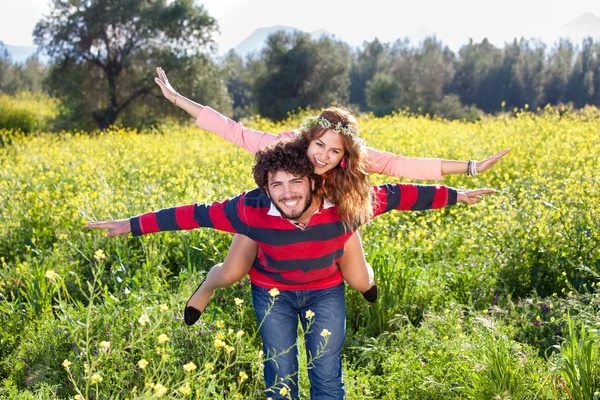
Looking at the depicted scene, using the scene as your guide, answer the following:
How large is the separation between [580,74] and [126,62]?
36.4 meters

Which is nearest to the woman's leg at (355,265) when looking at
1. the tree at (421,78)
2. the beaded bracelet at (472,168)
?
the beaded bracelet at (472,168)

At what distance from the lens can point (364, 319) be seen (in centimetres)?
346

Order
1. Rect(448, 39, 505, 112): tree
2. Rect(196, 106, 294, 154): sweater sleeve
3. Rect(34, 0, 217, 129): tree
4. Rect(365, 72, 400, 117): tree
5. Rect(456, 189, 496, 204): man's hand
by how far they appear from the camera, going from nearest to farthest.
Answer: Rect(456, 189, 496, 204): man's hand, Rect(196, 106, 294, 154): sweater sleeve, Rect(34, 0, 217, 129): tree, Rect(365, 72, 400, 117): tree, Rect(448, 39, 505, 112): tree

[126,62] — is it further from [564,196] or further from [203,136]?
[564,196]

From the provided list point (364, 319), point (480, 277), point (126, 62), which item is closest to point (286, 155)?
point (364, 319)

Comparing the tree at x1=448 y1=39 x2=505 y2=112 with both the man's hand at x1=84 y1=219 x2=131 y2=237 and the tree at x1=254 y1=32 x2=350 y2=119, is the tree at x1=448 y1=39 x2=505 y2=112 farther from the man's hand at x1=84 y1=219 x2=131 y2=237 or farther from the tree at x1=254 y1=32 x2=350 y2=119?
the man's hand at x1=84 y1=219 x2=131 y2=237

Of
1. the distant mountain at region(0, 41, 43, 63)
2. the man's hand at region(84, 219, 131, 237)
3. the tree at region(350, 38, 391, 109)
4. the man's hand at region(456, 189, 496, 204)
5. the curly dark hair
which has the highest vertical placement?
the distant mountain at region(0, 41, 43, 63)

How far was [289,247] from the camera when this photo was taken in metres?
2.45

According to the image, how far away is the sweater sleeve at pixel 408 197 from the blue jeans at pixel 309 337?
49cm

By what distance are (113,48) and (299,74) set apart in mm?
9535

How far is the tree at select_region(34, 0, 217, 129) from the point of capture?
736 inches

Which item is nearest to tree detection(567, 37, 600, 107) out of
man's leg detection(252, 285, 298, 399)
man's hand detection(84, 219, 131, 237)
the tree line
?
the tree line

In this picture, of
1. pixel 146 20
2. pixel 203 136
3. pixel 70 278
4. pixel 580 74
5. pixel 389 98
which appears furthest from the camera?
pixel 580 74

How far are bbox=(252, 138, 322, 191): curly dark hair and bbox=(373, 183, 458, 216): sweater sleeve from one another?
37 centimetres
